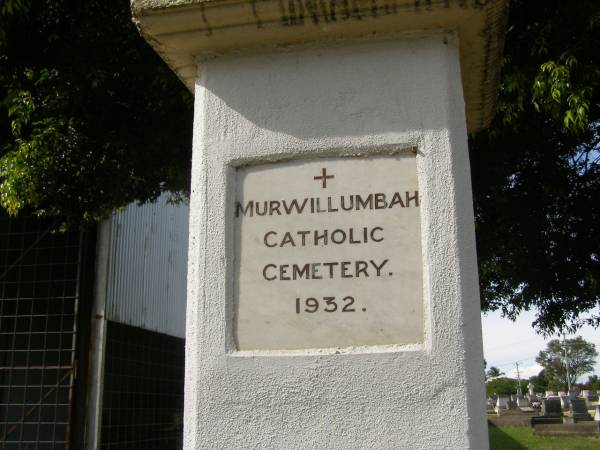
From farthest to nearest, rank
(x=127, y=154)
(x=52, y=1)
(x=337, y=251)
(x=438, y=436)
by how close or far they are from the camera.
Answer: (x=127, y=154) < (x=52, y=1) < (x=337, y=251) < (x=438, y=436)

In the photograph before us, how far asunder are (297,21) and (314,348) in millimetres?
1132

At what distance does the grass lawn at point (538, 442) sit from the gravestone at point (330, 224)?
1228 cm

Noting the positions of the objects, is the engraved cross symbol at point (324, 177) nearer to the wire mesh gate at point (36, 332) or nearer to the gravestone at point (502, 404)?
the wire mesh gate at point (36, 332)

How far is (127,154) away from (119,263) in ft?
11.3

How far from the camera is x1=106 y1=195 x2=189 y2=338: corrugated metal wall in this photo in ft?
34.3

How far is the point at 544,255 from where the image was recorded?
828 centimetres

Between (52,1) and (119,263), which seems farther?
(119,263)

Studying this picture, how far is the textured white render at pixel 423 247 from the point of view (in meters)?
2.16

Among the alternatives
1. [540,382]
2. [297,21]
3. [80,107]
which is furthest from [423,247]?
[540,382]

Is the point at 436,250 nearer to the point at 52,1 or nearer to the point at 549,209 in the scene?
Result: the point at 52,1

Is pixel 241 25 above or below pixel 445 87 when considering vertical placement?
above

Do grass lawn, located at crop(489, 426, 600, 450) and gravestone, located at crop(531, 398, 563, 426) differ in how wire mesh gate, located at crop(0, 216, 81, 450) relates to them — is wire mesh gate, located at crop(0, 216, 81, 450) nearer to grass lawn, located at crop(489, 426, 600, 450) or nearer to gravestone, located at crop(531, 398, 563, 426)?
grass lawn, located at crop(489, 426, 600, 450)

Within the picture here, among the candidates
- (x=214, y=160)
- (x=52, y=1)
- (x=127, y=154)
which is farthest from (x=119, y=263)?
(x=214, y=160)

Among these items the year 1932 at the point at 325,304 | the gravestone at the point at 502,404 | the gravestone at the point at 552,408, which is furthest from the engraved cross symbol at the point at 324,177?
the gravestone at the point at 502,404
